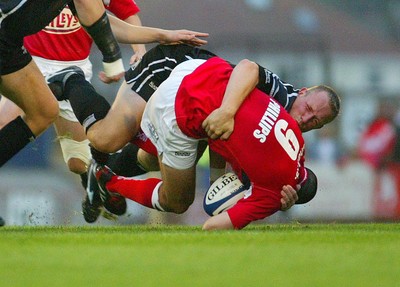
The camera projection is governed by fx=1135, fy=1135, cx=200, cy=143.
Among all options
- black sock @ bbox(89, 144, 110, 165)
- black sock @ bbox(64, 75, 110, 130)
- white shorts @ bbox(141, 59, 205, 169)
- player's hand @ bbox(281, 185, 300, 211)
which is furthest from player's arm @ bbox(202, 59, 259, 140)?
black sock @ bbox(89, 144, 110, 165)

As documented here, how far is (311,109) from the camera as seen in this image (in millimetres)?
6621

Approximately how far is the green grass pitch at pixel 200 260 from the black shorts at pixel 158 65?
4.85ft

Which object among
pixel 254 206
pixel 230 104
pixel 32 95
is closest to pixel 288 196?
pixel 254 206

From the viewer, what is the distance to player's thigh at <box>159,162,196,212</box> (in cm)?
665

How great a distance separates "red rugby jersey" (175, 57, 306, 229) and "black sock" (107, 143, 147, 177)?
1.27 m

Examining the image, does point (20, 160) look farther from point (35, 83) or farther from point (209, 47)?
point (35, 83)

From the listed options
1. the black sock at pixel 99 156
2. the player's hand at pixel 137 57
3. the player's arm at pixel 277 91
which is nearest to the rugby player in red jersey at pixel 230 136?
the player's arm at pixel 277 91

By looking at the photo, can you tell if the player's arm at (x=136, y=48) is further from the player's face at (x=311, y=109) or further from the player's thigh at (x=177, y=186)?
the player's face at (x=311, y=109)

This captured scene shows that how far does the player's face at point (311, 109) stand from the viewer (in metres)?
6.60

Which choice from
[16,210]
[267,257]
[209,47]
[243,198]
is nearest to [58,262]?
[267,257]

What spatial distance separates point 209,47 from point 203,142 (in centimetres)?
555

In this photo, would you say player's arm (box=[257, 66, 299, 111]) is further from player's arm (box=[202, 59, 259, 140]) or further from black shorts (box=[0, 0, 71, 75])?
black shorts (box=[0, 0, 71, 75])

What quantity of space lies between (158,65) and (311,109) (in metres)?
1.07

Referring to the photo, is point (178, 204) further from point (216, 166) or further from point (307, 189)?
point (307, 189)
